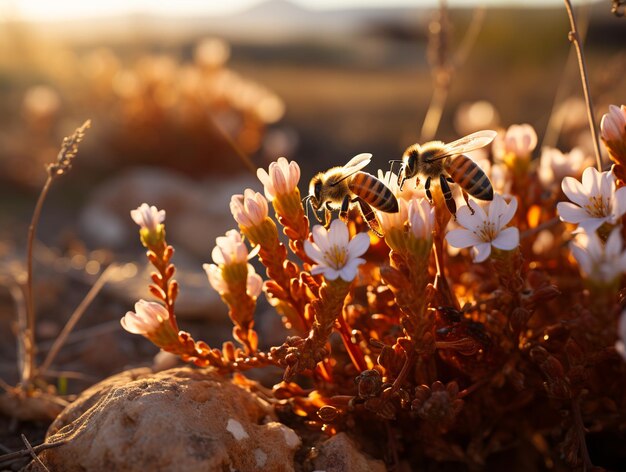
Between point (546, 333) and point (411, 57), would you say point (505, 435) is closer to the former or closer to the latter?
point (546, 333)

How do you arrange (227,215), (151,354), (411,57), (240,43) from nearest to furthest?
(151,354), (227,215), (411,57), (240,43)

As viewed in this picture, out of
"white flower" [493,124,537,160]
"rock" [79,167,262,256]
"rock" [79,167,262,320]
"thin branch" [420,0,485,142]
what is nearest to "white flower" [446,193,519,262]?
"white flower" [493,124,537,160]

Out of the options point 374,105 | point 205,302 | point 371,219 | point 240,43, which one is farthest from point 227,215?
point 240,43

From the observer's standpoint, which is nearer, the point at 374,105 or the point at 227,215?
the point at 227,215

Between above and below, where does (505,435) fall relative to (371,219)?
below

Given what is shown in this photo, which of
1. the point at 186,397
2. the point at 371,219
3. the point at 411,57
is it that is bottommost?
the point at 411,57

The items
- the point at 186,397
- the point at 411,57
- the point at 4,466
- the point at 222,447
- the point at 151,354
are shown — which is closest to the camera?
the point at 222,447

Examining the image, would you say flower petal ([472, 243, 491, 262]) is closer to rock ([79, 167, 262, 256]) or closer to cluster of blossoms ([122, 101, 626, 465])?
cluster of blossoms ([122, 101, 626, 465])
